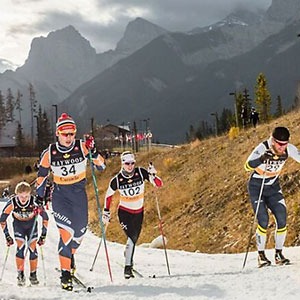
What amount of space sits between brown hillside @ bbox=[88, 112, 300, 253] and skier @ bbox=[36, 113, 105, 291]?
2.54 meters

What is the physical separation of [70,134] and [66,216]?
133 cm

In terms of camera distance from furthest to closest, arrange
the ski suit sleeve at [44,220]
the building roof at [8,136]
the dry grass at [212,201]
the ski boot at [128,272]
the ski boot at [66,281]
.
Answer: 1. the building roof at [8,136]
2. the dry grass at [212,201]
3. the ski suit sleeve at [44,220]
4. the ski boot at [128,272]
5. the ski boot at [66,281]

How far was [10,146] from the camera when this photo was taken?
101312 millimetres

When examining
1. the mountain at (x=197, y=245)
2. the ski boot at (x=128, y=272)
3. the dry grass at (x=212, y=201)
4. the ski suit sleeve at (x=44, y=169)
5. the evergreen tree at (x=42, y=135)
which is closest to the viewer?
the mountain at (x=197, y=245)

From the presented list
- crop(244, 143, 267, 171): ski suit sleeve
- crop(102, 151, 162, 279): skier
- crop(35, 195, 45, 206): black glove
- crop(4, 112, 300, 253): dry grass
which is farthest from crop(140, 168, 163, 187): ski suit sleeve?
crop(35, 195, 45, 206): black glove

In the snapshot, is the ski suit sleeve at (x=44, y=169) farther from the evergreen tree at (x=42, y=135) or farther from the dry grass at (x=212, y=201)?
the evergreen tree at (x=42, y=135)

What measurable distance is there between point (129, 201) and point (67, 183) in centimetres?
161

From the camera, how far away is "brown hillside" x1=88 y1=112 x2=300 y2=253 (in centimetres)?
1602

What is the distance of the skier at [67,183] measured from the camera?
27.4ft

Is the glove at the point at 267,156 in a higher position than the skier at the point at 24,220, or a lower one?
higher

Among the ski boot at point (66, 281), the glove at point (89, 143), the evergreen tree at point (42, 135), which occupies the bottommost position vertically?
the ski boot at point (66, 281)

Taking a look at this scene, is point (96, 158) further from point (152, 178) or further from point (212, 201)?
point (212, 201)

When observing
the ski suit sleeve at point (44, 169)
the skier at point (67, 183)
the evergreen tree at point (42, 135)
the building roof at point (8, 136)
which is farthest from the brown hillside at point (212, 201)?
the building roof at point (8, 136)

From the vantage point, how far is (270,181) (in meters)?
9.06
